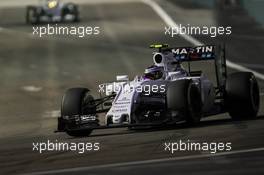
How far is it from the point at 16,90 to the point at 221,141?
600 inches

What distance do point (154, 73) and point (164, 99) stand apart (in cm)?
88

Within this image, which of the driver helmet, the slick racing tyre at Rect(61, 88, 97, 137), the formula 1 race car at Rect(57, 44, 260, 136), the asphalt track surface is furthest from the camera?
the driver helmet

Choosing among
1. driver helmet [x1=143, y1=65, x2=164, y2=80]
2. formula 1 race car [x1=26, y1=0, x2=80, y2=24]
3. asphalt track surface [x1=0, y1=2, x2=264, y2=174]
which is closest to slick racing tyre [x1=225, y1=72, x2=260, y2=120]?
asphalt track surface [x1=0, y1=2, x2=264, y2=174]

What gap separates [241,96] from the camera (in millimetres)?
19953

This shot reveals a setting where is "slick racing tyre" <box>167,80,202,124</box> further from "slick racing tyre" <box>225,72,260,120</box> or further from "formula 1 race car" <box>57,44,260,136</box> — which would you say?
"slick racing tyre" <box>225,72,260,120</box>

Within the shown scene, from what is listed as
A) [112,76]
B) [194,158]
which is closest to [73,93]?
[194,158]

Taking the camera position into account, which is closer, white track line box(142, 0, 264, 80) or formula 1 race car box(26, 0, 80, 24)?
white track line box(142, 0, 264, 80)

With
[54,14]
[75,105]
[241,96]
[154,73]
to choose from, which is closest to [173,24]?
[54,14]

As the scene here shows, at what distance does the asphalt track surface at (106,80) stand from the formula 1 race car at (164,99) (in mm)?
279

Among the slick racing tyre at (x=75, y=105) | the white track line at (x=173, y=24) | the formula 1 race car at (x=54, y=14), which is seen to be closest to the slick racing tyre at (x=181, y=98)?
the slick racing tyre at (x=75, y=105)

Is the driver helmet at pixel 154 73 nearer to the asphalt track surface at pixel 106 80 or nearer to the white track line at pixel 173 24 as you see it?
the asphalt track surface at pixel 106 80

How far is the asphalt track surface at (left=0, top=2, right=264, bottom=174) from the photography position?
14352 mm

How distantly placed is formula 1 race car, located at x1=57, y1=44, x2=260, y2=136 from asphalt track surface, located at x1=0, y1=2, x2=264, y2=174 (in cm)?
28

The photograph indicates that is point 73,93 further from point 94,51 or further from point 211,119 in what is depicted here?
point 94,51
